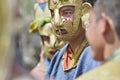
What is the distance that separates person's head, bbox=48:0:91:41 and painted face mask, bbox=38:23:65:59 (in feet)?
1.05

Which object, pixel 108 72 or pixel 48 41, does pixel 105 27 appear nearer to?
pixel 108 72

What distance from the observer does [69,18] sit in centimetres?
192

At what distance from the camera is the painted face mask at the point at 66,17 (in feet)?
6.23

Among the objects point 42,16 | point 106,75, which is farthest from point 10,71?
point 42,16

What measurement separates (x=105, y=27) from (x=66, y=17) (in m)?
0.82

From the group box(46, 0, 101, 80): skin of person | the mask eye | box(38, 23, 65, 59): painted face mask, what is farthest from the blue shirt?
the mask eye

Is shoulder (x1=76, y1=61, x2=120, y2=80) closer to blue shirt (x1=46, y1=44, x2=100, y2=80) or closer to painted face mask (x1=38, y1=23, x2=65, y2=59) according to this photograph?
blue shirt (x1=46, y1=44, x2=100, y2=80)

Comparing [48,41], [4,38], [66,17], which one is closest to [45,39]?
[48,41]

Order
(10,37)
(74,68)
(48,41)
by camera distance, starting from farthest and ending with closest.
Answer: (48,41) → (74,68) → (10,37)

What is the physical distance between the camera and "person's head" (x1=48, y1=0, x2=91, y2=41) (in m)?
1.89

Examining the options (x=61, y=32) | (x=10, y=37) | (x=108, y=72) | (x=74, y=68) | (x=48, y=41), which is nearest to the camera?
(x=10, y=37)

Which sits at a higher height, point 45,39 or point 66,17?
point 66,17

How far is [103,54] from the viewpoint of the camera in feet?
3.93

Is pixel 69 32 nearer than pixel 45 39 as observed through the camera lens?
Yes
